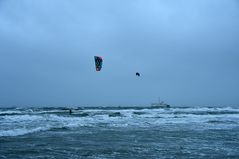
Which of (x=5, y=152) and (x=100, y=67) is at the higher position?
(x=100, y=67)

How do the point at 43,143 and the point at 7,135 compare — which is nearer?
the point at 43,143

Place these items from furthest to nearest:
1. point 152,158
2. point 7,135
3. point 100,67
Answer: point 100,67 → point 7,135 → point 152,158

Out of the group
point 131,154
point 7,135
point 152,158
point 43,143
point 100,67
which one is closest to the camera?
point 152,158

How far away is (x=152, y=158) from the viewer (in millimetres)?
8805

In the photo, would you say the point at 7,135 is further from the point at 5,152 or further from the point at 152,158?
the point at 152,158

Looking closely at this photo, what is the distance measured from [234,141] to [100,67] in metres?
→ 8.17

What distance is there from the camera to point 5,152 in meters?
9.73

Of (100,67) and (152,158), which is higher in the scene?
(100,67)

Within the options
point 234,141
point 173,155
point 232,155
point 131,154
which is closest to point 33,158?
point 131,154

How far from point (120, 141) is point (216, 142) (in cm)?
400

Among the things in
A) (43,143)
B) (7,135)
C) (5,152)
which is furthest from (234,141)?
(7,135)

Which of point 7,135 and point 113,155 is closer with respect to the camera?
point 113,155

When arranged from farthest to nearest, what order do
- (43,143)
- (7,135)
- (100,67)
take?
(100,67) < (7,135) < (43,143)

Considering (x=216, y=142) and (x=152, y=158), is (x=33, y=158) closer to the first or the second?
(x=152, y=158)
